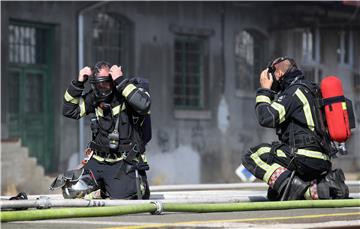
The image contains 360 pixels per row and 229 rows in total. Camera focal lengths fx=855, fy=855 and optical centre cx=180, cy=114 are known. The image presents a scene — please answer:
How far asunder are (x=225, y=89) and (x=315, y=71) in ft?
10.4

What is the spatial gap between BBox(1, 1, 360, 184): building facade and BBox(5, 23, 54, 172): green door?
2 cm

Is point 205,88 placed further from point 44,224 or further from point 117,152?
point 44,224

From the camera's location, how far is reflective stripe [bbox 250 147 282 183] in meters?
7.36

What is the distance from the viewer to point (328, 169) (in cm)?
740

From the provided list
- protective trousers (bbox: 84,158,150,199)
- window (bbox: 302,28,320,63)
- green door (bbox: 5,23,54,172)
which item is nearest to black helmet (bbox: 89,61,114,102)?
protective trousers (bbox: 84,158,150,199)

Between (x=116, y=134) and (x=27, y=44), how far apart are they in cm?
1142

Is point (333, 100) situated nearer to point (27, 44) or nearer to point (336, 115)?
point (336, 115)

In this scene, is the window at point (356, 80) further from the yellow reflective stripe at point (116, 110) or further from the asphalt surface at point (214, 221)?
the asphalt surface at point (214, 221)

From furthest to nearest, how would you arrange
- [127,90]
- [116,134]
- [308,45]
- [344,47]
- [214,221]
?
[344,47]
[308,45]
[116,134]
[127,90]
[214,221]

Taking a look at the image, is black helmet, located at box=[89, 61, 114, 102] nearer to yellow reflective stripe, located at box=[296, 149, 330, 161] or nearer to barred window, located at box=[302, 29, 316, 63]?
yellow reflective stripe, located at box=[296, 149, 330, 161]

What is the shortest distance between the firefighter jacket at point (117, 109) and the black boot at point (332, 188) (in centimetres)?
157

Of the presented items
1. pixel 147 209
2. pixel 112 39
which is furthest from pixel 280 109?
pixel 112 39

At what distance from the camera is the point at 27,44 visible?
59.6ft

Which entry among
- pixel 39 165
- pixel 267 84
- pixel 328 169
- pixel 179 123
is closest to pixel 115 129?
pixel 267 84
